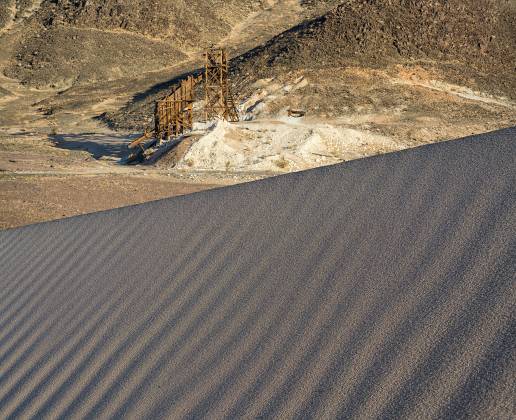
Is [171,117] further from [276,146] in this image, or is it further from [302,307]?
[302,307]

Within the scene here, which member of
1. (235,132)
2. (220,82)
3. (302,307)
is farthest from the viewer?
(220,82)

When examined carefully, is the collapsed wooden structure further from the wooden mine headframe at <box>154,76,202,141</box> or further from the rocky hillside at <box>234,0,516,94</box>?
the rocky hillside at <box>234,0,516,94</box>

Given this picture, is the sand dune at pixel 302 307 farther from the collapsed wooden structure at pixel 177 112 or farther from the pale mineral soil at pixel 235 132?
the collapsed wooden structure at pixel 177 112

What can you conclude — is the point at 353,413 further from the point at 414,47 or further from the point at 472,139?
the point at 414,47

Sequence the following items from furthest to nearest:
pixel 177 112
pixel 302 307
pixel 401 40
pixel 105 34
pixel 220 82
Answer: pixel 105 34 < pixel 401 40 < pixel 220 82 < pixel 177 112 < pixel 302 307

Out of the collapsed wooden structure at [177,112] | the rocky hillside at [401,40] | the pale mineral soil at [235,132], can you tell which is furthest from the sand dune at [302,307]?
the rocky hillside at [401,40]

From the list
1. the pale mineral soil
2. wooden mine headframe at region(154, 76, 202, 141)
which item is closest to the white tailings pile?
the pale mineral soil

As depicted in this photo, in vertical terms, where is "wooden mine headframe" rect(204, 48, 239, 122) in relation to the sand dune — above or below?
below

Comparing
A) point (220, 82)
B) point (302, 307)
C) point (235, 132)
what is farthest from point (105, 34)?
point (302, 307)

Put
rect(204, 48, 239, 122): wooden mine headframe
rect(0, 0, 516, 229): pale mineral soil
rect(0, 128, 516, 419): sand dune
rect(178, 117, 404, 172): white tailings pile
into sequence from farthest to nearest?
rect(204, 48, 239, 122): wooden mine headframe, rect(178, 117, 404, 172): white tailings pile, rect(0, 0, 516, 229): pale mineral soil, rect(0, 128, 516, 419): sand dune
